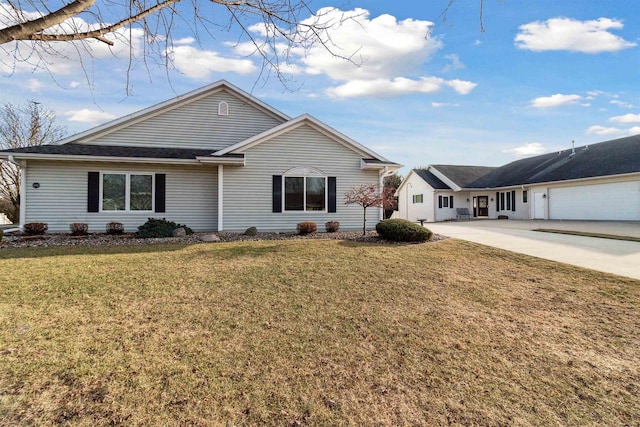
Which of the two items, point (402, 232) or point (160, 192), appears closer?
point (402, 232)

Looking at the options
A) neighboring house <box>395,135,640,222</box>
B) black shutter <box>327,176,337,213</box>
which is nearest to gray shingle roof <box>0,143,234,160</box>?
black shutter <box>327,176,337,213</box>

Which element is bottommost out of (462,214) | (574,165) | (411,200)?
(462,214)

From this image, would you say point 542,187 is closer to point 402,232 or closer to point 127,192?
point 402,232

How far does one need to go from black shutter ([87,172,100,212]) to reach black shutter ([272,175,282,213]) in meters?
6.70

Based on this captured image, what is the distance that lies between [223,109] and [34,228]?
850 cm

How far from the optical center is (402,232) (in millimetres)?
10516

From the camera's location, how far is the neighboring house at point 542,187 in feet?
64.1

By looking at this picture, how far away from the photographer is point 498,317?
495 cm

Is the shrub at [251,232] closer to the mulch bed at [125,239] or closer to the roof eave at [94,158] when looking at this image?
the mulch bed at [125,239]

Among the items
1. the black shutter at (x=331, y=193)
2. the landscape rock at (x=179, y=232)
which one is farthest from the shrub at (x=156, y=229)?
the black shutter at (x=331, y=193)

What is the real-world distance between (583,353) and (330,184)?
10.6m

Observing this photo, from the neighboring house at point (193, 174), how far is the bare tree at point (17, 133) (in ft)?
44.3

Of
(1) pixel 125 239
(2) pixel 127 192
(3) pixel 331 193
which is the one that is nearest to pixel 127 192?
(2) pixel 127 192

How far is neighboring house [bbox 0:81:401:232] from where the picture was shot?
12305mm
